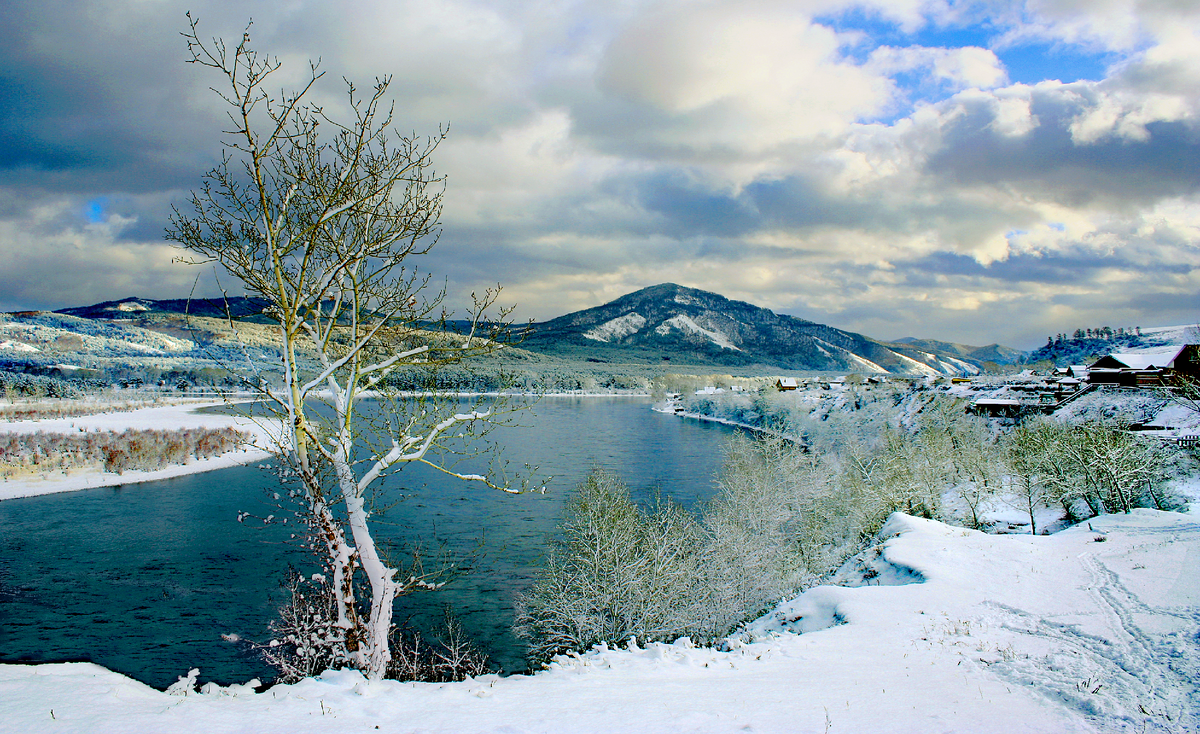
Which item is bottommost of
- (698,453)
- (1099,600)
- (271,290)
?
(698,453)

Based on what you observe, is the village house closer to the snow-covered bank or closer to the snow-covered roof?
the snow-covered roof

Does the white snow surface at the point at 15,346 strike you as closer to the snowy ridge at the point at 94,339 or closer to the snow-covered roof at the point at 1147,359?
the snowy ridge at the point at 94,339

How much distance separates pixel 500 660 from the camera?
55.7ft

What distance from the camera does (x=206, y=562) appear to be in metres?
25.0

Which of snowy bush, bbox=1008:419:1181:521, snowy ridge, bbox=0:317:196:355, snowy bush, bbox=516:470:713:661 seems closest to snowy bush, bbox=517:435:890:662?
snowy bush, bbox=516:470:713:661


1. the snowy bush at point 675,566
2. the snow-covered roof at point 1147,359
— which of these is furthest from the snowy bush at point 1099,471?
the snow-covered roof at point 1147,359

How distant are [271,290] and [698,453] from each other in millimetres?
A: 53021

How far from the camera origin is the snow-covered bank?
38.9 m

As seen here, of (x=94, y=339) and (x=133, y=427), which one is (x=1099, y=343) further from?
(x=94, y=339)

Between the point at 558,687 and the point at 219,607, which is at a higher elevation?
the point at 558,687

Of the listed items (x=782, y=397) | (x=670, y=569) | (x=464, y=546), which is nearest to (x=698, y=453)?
(x=782, y=397)

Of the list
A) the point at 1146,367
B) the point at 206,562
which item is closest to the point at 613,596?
the point at 206,562

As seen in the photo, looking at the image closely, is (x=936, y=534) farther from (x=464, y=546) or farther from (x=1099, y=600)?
(x=464, y=546)

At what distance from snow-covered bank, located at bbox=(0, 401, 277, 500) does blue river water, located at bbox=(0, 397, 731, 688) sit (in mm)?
1940
